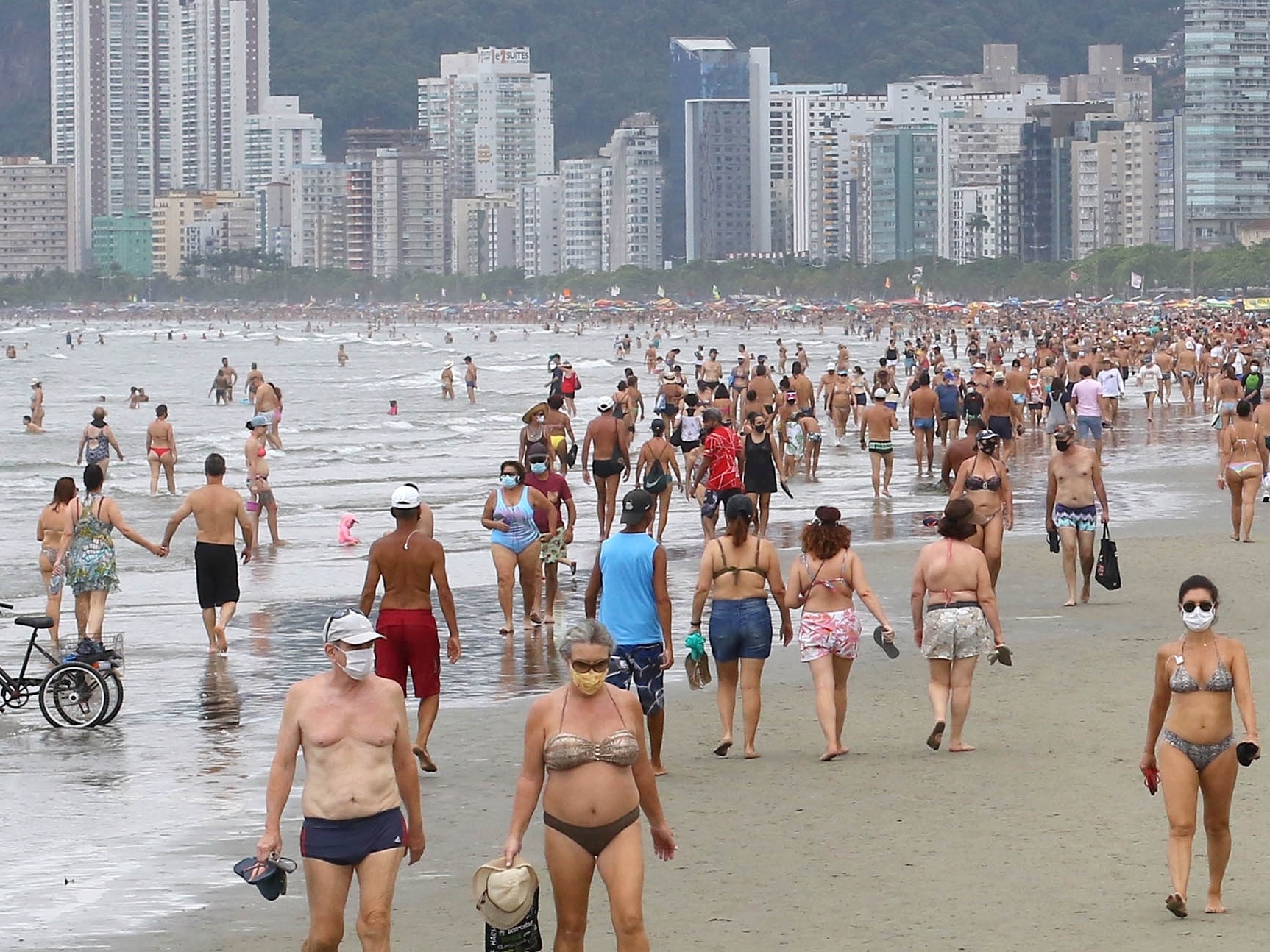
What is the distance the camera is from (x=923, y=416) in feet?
88.7

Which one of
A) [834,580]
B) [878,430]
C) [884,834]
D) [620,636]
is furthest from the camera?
[878,430]

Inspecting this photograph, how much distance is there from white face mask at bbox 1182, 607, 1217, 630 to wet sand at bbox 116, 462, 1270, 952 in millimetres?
1083

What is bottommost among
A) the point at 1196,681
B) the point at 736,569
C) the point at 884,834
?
the point at 884,834

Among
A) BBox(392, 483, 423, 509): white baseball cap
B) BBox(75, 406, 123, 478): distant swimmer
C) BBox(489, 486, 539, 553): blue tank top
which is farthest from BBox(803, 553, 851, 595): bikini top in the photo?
BBox(75, 406, 123, 478): distant swimmer

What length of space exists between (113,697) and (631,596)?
12.3 feet

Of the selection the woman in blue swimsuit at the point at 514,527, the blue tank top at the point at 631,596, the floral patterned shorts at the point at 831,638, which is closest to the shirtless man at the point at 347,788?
the blue tank top at the point at 631,596

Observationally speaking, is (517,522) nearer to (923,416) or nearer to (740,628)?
(740,628)

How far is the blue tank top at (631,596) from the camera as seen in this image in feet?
32.2

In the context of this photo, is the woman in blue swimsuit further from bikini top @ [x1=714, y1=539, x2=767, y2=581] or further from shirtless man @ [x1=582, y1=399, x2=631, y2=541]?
shirtless man @ [x1=582, y1=399, x2=631, y2=541]

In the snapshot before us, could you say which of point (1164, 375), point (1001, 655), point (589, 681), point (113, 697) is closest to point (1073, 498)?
point (1001, 655)

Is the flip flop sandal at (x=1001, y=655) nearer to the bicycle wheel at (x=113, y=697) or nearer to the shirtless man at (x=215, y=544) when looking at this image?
the bicycle wheel at (x=113, y=697)

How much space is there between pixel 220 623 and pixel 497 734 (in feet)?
11.8

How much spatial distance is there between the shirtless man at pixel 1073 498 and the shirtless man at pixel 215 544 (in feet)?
18.4

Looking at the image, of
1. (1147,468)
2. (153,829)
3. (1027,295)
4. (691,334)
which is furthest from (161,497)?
(1027,295)
